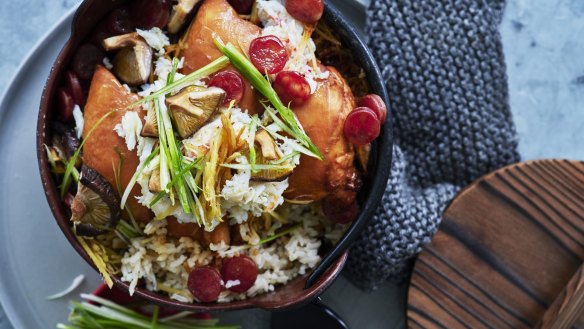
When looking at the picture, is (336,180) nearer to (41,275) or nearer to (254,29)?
(254,29)

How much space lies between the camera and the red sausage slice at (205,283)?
170 centimetres

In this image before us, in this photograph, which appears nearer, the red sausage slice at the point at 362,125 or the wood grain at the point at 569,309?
the red sausage slice at the point at 362,125

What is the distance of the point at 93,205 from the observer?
5.30 ft

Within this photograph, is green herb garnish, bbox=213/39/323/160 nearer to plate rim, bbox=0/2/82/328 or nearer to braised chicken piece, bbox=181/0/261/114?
braised chicken piece, bbox=181/0/261/114

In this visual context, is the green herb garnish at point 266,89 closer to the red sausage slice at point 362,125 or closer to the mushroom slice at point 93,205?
the red sausage slice at point 362,125

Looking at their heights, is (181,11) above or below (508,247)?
above

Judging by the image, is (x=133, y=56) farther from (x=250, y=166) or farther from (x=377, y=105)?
(x=377, y=105)

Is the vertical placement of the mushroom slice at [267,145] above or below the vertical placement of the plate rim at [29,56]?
above

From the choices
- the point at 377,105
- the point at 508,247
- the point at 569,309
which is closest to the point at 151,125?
the point at 377,105

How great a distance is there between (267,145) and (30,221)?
797mm

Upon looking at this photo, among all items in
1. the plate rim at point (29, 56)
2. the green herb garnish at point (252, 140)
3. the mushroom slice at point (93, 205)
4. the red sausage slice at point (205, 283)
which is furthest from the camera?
the plate rim at point (29, 56)

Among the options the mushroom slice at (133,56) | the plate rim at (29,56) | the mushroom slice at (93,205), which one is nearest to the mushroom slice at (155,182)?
the mushroom slice at (93,205)

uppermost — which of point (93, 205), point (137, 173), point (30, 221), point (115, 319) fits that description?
point (137, 173)

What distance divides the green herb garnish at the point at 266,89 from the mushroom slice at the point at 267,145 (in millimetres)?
50
